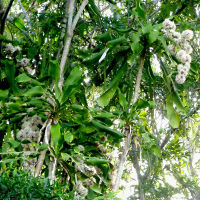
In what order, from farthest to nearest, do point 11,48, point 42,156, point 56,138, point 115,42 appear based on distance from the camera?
1. point 11,48
2. point 115,42
3. point 42,156
4. point 56,138

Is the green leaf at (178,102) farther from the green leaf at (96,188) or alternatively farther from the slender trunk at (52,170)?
the slender trunk at (52,170)

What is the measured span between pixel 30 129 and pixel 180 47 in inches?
41.8

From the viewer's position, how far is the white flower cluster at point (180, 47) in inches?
67.7

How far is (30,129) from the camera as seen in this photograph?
1.81 m

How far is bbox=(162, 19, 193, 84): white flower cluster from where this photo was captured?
67.7 inches

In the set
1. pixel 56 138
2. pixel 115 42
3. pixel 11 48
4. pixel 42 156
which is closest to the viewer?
pixel 56 138

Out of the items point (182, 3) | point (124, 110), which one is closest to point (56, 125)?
point (124, 110)

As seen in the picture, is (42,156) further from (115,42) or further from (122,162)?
(115,42)

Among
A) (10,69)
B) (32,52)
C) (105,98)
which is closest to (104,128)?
(105,98)

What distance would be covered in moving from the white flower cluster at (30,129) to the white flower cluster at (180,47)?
92 centimetres

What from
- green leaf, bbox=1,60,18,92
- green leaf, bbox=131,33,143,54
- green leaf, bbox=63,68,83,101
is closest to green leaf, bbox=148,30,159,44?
green leaf, bbox=131,33,143,54

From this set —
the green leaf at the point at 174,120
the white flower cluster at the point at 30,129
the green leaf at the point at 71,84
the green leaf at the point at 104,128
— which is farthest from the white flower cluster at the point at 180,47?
the white flower cluster at the point at 30,129

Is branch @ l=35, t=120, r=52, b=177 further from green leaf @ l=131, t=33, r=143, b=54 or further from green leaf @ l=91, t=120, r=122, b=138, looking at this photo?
green leaf @ l=131, t=33, r=143, b=54

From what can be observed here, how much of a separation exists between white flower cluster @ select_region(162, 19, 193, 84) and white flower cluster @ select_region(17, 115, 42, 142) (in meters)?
0.92
